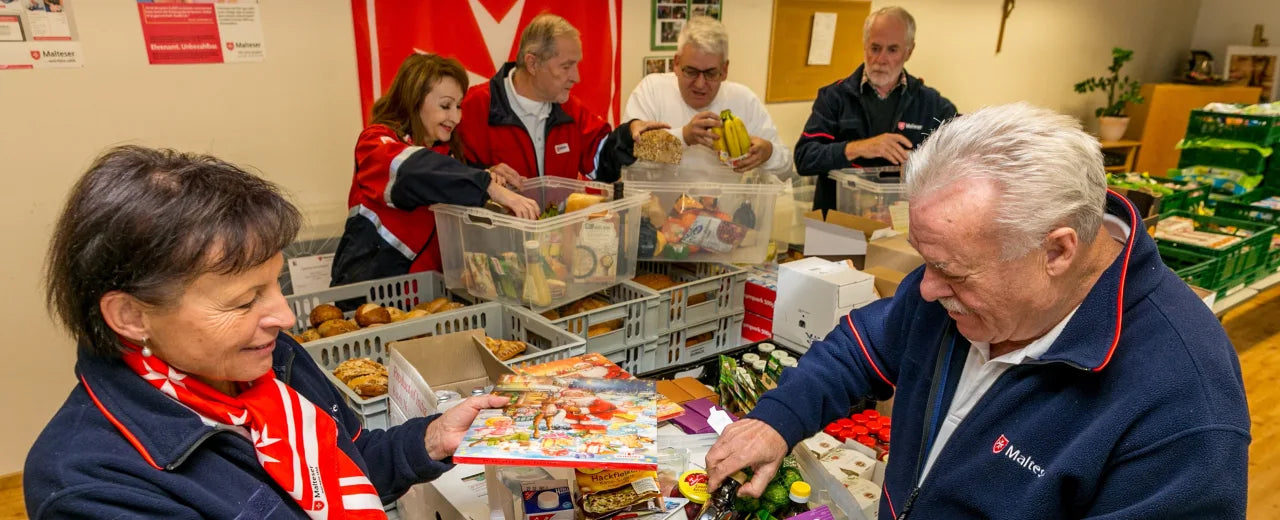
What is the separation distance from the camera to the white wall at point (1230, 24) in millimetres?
7605

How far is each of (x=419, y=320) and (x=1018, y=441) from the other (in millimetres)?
1471

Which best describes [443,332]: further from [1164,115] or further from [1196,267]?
[1164,115]

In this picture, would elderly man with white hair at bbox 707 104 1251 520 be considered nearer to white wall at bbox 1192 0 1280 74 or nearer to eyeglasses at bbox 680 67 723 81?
eyeglasses at bbox 680 67 723 81

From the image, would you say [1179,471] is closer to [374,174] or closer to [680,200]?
[680,200]

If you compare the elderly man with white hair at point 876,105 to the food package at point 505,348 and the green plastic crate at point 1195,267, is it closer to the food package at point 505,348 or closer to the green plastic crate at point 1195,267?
the green plastic crate at point 1195,267

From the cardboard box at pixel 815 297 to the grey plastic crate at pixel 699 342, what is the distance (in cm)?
21

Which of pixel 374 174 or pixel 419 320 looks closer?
pixel 419 320

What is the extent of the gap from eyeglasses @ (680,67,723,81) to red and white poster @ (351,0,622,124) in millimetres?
908

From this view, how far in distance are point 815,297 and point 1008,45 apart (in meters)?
5.60

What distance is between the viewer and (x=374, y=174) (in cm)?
244

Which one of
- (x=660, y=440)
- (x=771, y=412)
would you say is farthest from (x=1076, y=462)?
(x=660, y=440)

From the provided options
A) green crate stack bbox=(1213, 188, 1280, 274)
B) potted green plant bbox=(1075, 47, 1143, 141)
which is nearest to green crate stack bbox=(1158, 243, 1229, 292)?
green crate stack bbox=(1213, 188, 1280, 274)

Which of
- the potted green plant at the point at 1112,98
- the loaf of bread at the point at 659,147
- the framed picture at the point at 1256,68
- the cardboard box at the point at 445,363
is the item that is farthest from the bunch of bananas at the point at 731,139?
the framed picture at the point at 1256,68

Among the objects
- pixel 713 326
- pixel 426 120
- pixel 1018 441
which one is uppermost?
pixel 426 120
